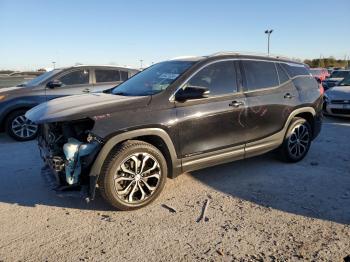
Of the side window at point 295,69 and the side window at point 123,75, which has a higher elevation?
the side window at point 123,75

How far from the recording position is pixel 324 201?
4230 mm

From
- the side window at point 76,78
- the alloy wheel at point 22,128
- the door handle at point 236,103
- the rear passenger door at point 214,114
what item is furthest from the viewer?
the side window at point 76,78

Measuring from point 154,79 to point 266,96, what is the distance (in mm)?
1668

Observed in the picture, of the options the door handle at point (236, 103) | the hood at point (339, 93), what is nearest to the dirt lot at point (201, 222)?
the door handle at point (236, 103)

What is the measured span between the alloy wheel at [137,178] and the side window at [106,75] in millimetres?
5422

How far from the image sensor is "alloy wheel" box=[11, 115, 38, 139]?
7801 mm

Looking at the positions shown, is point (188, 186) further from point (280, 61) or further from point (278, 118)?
point (280, 61)

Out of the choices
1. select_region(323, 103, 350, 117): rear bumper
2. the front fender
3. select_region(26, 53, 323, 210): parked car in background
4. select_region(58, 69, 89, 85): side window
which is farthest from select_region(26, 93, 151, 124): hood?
select_region(323, 103, 350, 117): rear bumper

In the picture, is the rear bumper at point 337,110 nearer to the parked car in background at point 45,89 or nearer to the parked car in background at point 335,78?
the parked car in background at point 45,89

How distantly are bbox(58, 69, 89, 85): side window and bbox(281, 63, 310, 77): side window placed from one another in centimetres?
515

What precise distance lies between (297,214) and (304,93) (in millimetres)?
2516

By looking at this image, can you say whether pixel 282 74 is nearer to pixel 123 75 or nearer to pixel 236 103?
pixel 236 103

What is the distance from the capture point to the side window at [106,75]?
9000 millimetres

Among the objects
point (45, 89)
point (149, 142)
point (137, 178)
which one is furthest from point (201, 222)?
point (45, 89)
